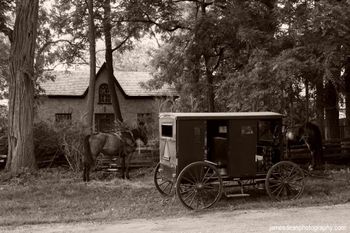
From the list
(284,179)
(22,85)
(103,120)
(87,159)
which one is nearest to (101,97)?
(103,120)

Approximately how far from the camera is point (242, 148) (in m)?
10.9

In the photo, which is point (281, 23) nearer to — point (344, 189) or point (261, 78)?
point (261, 78)

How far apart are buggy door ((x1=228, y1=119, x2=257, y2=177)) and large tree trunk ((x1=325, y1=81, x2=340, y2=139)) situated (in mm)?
8587

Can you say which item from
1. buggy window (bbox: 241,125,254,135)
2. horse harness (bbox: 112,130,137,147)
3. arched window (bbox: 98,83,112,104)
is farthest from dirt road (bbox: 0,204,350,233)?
arched window (bbox: 98,83,112,104)

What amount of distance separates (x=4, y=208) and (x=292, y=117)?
34.4 ft

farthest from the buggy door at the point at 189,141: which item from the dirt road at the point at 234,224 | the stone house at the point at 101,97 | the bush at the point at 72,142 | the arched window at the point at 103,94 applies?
the arched window at the point at 103,94

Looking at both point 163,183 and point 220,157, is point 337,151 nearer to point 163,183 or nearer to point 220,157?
point 220,157

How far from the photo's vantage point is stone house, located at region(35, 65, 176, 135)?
1391 inches

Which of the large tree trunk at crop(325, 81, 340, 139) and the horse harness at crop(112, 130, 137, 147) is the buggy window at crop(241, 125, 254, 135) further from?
the large tree trunk at crop(325, 81, 340, 139)

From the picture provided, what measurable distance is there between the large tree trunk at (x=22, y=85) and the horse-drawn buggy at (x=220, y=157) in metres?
6.31

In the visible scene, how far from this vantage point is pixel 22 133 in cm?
1595

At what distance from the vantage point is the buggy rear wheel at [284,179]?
432 inches

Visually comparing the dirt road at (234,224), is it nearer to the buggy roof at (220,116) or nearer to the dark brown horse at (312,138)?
the buggy roof at (220,116)

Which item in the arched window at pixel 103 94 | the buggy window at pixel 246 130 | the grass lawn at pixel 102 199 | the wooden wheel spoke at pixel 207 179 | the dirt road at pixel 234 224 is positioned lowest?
the dirt road at pixel 234 224
